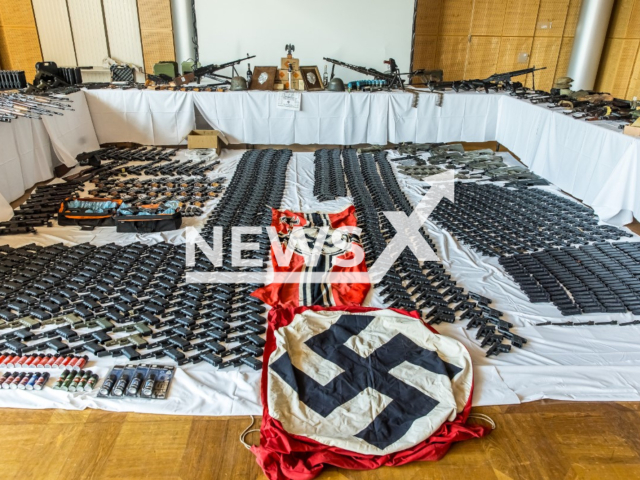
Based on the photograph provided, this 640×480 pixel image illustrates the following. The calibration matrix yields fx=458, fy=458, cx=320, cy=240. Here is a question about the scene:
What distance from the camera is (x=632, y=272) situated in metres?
3.65

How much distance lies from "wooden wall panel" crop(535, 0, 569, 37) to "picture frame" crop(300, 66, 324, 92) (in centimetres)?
528

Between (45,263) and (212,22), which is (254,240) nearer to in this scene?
(45,263)

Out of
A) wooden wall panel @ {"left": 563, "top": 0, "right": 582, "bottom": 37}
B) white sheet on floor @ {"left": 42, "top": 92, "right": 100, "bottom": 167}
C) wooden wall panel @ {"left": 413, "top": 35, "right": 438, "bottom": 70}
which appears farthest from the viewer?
wooden wall panel @ {"left": 563, "top": 0, "right": 582, "bottom": 37}

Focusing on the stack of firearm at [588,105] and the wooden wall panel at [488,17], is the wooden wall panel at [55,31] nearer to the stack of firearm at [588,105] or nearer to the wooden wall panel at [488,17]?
the wooden wall panel at [488,17]

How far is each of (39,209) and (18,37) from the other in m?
5.64

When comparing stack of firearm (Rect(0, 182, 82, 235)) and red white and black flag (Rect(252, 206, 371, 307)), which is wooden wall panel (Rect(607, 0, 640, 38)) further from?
stack of firearm (Rect(0, 182, 82, 235))

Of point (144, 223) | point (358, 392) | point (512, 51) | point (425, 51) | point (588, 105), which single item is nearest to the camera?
point (358, 392)

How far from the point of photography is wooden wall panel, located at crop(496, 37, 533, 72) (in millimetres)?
9469

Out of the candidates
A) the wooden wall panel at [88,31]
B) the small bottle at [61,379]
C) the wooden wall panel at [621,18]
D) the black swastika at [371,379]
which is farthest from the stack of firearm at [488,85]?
the small bottle at [61,379]

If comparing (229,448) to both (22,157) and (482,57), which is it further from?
(482,57)

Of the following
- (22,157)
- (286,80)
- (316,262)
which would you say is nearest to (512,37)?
(286,80)

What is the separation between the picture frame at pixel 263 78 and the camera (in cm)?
707

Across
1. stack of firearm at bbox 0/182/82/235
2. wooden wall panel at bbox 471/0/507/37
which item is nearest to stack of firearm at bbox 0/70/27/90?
stack of firearm at bbox 0/182/82/235

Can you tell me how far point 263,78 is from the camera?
7113mm
